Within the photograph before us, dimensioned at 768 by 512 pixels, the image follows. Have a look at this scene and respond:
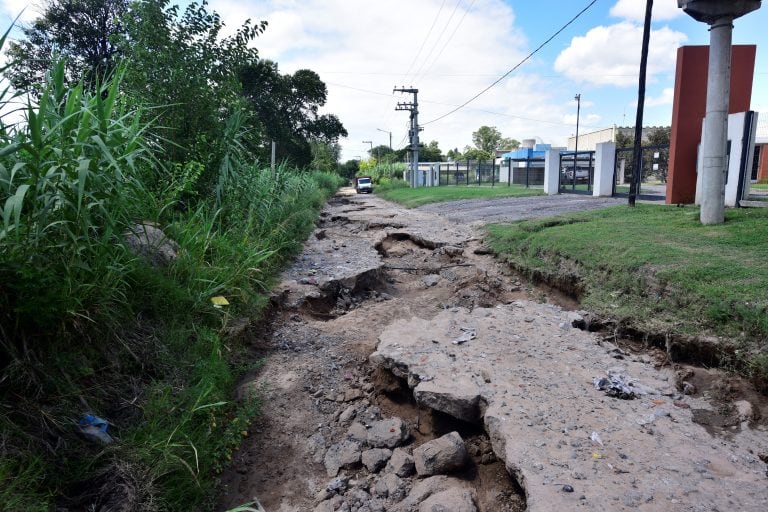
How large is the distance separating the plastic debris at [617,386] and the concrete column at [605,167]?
1324 centimetres

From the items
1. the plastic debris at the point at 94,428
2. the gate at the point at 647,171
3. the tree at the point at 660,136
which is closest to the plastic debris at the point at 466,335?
the plastic debris at the point at 94,428

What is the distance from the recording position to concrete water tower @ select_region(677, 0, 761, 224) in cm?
606

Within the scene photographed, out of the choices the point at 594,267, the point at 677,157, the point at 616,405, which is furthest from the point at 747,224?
the point at 616,405

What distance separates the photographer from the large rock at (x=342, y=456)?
282 cm

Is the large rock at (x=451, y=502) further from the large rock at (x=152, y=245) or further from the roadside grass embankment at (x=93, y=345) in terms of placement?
the large rock at (x=152, y=245)

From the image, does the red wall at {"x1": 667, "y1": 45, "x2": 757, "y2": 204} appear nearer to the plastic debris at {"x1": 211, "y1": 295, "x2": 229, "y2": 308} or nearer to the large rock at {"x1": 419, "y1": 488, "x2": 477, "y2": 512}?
the plastic debris at {"x1": 211, "y1": 295, "x2": 229, "y2": 308}

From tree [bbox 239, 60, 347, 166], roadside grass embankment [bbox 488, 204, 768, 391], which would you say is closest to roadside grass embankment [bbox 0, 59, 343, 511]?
roadside grass embankment [bbox 488, 204, 768, 391]

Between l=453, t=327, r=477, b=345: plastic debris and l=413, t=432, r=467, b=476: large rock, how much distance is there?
1338mm

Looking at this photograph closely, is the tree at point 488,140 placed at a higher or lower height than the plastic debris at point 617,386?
higher

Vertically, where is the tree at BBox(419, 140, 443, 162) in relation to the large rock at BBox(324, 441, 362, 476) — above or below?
above

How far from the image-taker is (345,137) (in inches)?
1318

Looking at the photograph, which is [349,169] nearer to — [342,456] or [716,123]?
[716,123]

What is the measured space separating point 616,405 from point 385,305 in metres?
2.94

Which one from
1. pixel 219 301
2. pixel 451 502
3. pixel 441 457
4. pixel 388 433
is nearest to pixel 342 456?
pixel 388 433
